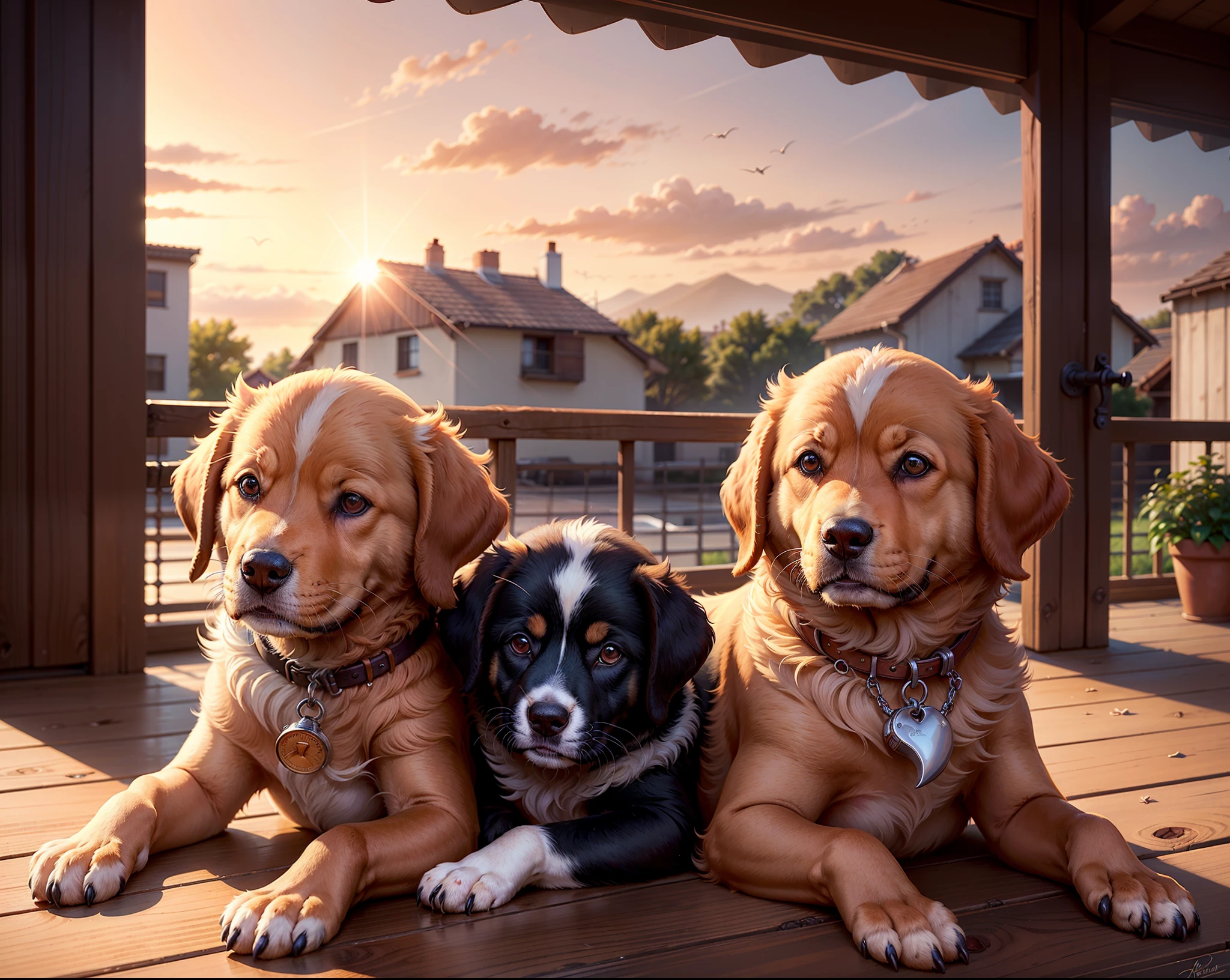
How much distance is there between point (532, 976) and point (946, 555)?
1.20 m

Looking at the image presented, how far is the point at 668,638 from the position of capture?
6.68ft

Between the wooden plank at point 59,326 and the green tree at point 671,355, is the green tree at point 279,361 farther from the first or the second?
the wooden plank at point 59,326

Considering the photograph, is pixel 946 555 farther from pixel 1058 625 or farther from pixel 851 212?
pixel 851 212

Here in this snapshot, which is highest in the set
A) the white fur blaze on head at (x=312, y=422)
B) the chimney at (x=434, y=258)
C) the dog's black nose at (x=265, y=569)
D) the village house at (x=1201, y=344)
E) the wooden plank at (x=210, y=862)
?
the chimney at (x=434, y=258)

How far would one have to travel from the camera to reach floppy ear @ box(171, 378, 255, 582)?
2133 mm

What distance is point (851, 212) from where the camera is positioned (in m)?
118

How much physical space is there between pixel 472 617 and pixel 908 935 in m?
1.08

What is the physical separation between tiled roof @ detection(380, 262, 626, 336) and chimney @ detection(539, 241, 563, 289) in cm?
28

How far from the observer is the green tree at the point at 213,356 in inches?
2365

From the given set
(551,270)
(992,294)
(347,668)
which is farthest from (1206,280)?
(551,270)

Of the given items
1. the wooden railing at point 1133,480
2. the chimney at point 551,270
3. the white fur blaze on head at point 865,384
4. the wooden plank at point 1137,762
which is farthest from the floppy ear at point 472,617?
Result: the chimney at point 551,270

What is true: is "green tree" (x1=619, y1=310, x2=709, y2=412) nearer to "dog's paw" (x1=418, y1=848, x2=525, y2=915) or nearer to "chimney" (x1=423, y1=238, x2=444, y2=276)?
"chimney" (x1=423, y1=238, x2=444, y2=276)

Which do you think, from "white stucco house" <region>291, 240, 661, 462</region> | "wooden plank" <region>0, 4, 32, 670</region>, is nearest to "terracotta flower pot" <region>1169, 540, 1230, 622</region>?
"wooden plank" <region>0, 4, 32, 670</region>

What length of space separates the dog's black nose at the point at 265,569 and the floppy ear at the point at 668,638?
2.50 feet
